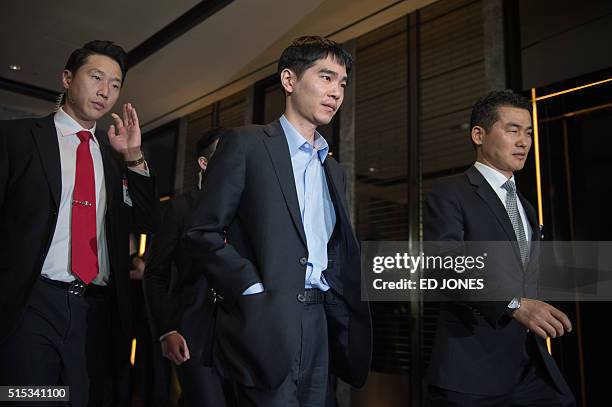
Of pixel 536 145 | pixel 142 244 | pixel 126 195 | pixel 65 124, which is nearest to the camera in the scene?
pixel 65 124

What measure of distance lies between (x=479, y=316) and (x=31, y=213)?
152 centimetres

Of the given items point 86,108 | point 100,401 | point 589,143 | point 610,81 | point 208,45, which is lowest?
point 100,401

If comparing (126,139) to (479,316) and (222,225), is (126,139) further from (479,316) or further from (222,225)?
(479,316)

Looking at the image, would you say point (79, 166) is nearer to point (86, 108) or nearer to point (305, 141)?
point (86, 108)

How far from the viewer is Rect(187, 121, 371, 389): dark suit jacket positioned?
1313 millimetres

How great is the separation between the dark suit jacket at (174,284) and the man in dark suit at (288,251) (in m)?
0.71

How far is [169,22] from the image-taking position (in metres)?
4.49

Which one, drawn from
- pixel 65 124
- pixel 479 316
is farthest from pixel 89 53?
pixel 479 316

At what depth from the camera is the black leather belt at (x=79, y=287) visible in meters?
1.66

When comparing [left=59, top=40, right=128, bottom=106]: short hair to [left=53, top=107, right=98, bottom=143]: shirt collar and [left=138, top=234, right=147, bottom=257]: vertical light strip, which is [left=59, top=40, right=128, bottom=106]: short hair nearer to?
[left=53, top=107, right=98, bottom=143]: shirt collar

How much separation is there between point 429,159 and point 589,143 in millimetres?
1411

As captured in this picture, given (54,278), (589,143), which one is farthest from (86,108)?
(589,143)

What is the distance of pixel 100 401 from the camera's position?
1.79m

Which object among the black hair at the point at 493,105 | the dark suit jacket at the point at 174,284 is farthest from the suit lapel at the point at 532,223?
the dark suit jacket at the point at 174,284
